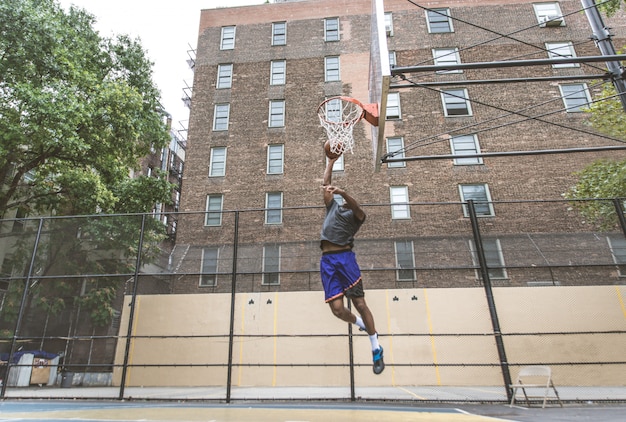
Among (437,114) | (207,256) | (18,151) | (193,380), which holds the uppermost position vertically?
(437,114)

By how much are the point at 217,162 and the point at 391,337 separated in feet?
36.3

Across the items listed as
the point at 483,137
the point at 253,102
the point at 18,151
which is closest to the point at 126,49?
the point at 18,151

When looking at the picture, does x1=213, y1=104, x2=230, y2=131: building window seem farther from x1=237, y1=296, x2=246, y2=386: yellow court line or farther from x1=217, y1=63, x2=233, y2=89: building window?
x1=237, y1=296, x2=246, y2=386: yellow court line

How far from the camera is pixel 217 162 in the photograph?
17.7 metres

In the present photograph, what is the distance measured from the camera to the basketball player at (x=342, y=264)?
414 centimetres

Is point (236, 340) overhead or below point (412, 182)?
below

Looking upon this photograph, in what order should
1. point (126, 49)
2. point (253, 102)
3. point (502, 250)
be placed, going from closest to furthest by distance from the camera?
point (502, 250) < point (126, 49) < point (253, 102)

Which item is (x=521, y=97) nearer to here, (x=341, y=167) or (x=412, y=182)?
(x=412, y=182)

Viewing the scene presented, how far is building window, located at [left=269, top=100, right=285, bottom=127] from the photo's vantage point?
18062 mm

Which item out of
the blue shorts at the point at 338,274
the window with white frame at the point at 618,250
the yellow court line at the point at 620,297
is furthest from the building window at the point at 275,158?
the blue shorts at the point at 338,274

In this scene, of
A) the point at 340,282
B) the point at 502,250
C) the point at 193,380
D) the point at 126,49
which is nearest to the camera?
the point at 340,282

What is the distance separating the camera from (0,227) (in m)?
10.0

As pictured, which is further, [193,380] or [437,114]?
[437,114]

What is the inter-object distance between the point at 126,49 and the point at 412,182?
11722mm
